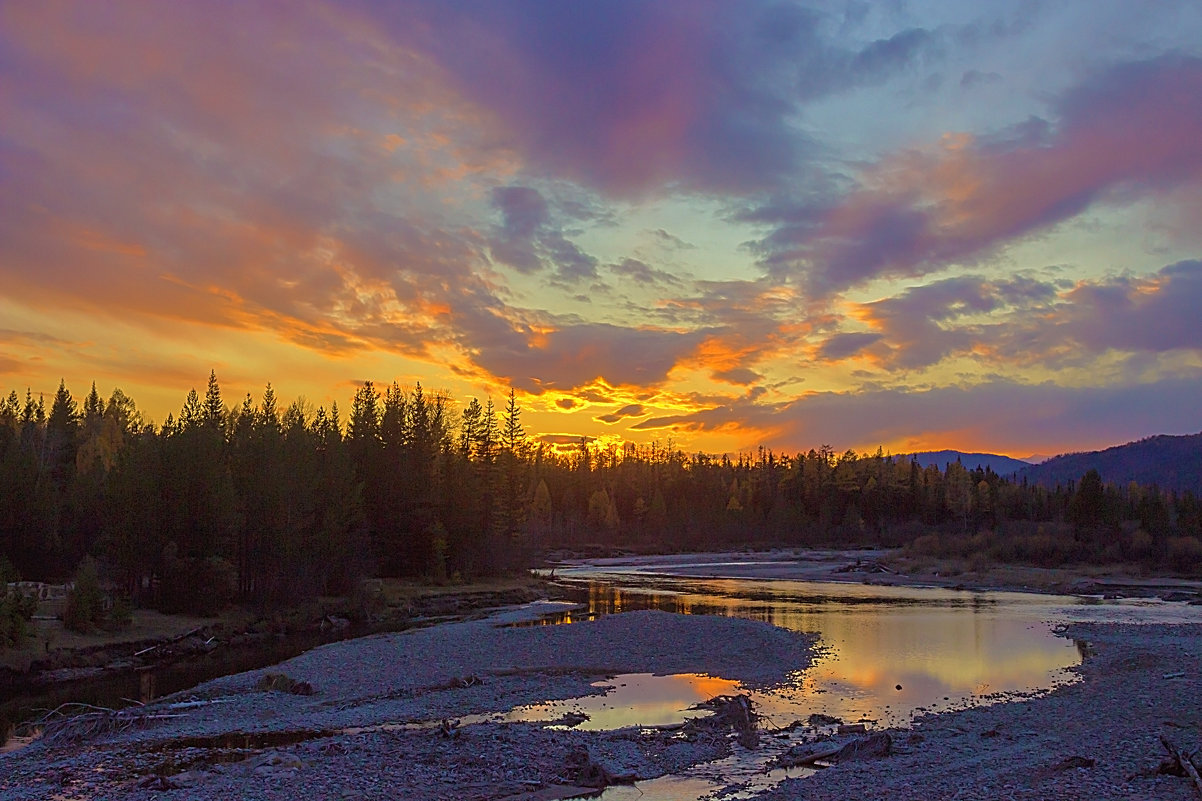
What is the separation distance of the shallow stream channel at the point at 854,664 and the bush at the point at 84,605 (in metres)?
20.1

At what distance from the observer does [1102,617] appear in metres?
45.8

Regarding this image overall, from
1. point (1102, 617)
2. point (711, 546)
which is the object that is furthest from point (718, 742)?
point (711, 546)

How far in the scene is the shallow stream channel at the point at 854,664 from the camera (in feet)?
61.5

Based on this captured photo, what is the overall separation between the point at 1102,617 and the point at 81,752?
48.0m

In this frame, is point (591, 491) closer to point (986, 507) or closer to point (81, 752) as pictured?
point (986, 507)

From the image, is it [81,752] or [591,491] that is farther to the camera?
[591,491]

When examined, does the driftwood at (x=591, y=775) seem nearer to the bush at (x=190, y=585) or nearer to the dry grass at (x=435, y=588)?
the bush at (x=190, y=585)

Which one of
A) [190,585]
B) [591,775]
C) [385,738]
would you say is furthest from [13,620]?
[591,775]

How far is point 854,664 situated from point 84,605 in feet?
96.7

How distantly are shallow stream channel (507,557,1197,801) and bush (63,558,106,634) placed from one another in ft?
66.0

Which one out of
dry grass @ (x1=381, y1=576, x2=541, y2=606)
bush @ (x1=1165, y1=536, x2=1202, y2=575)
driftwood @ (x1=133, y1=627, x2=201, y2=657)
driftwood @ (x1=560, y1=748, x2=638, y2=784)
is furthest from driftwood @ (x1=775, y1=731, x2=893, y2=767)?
bush @ (x1=1165, y1=536, x2=1202, y2=575)

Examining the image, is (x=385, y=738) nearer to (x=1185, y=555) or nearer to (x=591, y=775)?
(x=591, y=775)

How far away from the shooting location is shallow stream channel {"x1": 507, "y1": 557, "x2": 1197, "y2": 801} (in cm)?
1873

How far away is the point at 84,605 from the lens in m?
32.6
